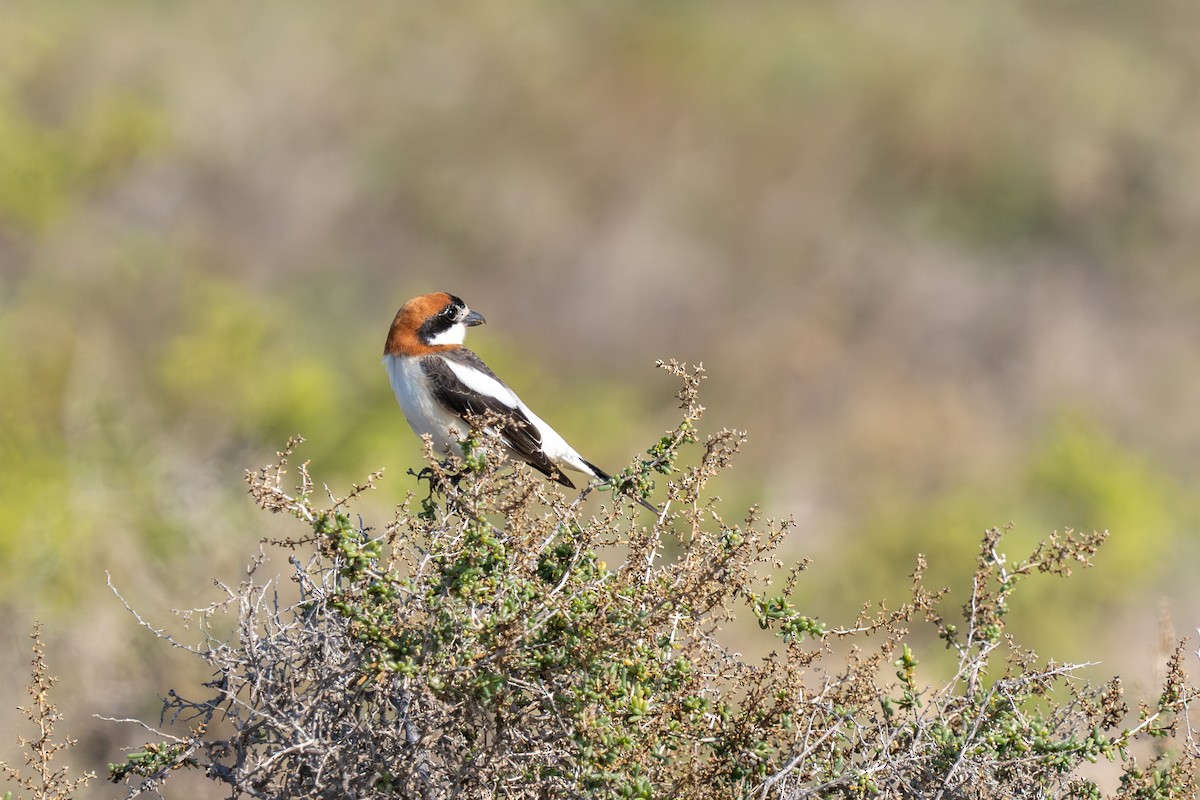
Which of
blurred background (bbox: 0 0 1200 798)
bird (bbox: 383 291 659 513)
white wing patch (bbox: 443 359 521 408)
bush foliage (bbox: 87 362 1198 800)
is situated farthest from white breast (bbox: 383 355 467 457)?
bush foliage (bbox: 87 362 1198 800)

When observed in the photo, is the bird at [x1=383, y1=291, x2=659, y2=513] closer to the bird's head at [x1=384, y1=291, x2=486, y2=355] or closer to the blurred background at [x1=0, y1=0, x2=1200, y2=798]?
the bird's head at [x1=384, y1=291, x2=486, y2=355]

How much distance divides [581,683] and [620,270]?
1527 centimetres

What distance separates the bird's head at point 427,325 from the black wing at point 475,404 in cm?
10

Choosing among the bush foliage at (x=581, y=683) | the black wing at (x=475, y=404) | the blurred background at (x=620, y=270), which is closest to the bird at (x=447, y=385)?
the black wing at (x=475, y=404)

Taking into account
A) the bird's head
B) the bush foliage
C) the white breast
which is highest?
the bird's head

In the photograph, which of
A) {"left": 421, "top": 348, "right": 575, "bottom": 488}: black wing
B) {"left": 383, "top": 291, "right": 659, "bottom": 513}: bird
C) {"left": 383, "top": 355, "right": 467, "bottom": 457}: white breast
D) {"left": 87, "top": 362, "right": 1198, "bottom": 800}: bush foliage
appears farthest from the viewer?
{"left": 383, "top": 355, "right": 467, "bottom": 457}: white breast

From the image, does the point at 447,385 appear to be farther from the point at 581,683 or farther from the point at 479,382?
the point at 581,683

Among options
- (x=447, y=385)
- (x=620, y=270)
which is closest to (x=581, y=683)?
(x=447, y=385)

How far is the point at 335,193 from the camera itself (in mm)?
19578

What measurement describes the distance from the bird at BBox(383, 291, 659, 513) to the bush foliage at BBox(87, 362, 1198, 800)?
2066 millimetres

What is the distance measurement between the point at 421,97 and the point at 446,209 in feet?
12.2

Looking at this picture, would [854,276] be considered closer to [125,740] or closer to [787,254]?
[787,254]

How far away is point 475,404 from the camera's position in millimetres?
5578

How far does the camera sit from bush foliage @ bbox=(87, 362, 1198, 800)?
3.03 m
